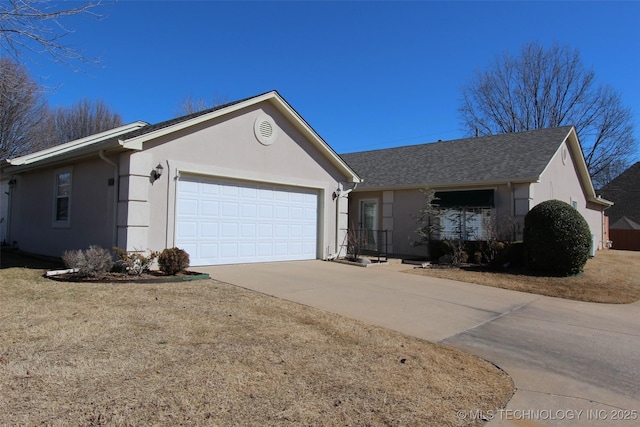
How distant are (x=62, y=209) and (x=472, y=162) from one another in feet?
47.1

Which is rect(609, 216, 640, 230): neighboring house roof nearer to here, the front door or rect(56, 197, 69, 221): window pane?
the front door

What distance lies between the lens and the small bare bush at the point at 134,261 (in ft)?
28.6

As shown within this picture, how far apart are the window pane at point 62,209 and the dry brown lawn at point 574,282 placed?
9701 millimetres

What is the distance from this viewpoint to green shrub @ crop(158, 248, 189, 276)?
8.86 metres

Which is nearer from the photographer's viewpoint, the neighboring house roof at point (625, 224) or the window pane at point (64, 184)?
the window pane at point (64, 184)

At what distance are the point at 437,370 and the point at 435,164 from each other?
1451 centimetres

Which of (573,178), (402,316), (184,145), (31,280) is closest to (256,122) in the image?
(184,145)

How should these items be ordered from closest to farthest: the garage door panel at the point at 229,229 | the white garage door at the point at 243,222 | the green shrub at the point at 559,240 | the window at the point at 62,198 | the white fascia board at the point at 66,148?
the white garage door at the point at 243,222, the garage door panel at the point at 229,229, the green shrub at the point at 559,240, the window at the point at 62,198, the white fascia board at the point at 66,148

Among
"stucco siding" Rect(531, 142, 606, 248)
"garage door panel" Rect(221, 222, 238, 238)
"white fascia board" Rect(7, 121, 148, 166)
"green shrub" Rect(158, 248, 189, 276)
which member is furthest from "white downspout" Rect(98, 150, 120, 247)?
"stucco siding" Rect(531, 142, 606, 248)

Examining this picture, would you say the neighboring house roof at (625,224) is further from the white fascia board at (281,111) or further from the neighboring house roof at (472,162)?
the white fascia board at (281,111)

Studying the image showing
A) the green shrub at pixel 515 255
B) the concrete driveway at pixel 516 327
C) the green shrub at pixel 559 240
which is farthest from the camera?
the green shrub at pixel 515 255

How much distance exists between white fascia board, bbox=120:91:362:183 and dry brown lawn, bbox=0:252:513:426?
4.00m

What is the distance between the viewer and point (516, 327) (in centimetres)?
654

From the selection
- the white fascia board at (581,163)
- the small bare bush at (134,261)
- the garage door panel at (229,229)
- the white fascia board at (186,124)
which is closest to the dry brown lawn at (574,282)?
the garage door panel at (229,229)
